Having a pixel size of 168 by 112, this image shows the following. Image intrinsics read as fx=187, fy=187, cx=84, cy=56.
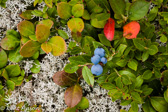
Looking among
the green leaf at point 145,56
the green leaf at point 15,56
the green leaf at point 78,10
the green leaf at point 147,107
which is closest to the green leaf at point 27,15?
the green leaf at point 15,56

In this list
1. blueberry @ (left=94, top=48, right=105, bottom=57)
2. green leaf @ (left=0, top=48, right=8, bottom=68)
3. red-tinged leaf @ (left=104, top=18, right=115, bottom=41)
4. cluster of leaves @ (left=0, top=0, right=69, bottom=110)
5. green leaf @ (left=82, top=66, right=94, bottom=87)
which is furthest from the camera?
green leaf @ (left=0, top=48, right=8, bottom=68)

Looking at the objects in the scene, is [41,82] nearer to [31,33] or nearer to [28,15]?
[31,33]

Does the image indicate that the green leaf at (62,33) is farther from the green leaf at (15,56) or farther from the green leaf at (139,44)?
the green leaf at (139,44)

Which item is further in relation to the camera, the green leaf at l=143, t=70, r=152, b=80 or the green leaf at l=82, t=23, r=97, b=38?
the green leaf at l=82, t=23, r=97, b=38

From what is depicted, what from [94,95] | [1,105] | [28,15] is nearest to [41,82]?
[1,105]

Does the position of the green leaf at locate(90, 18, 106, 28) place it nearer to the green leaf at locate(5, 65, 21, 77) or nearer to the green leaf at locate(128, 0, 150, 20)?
the green leaf at locate(128, 0, 150, 20)

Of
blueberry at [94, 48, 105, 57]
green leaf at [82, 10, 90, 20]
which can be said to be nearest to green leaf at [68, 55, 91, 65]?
blueberry at [94, 48, 105, 57]

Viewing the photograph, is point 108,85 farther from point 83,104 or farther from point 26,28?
point 26,28
